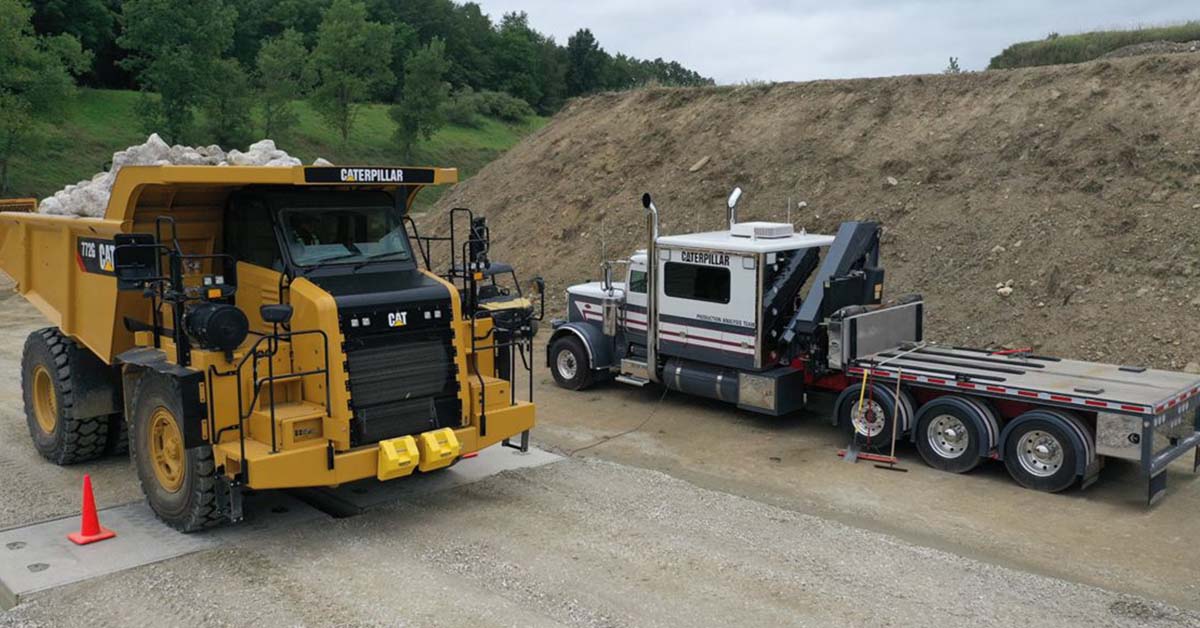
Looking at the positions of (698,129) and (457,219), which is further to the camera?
(457,219)

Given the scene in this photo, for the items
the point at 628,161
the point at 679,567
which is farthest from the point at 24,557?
the point at 628,161

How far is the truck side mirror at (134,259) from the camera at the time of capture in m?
8.75

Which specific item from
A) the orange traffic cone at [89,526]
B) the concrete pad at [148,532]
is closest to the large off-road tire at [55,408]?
the concrete pad at [148,532]

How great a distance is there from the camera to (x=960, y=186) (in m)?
20.2

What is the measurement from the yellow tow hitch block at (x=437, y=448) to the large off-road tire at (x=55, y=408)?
4692mm

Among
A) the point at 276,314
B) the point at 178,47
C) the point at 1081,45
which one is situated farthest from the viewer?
the point at 178,47

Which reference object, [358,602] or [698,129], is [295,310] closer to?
[358,602]

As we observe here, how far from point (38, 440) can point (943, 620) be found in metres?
10.5

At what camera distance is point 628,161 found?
2706 cm

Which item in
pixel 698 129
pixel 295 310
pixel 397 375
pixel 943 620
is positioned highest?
pixel 698 129

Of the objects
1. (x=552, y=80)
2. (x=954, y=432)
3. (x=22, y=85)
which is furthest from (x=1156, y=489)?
(x=552, y=80)

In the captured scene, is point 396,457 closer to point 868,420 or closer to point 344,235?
point 344,235

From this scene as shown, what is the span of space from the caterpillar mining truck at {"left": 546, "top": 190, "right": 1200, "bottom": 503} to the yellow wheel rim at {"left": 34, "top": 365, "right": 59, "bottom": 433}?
7251 millimetres

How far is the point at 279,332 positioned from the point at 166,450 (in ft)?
5.21
